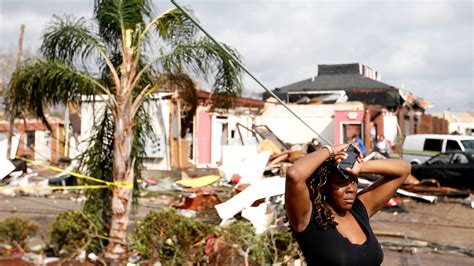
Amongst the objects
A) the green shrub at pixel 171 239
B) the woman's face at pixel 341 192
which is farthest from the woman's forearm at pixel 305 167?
the green shrub at pixel 171 239

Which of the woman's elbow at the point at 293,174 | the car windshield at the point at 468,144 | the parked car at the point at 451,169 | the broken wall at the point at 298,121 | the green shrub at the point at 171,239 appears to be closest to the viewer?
the woman's elbow at the point at 293,174

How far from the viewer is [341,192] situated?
9.58 feet

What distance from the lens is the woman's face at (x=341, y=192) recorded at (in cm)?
290

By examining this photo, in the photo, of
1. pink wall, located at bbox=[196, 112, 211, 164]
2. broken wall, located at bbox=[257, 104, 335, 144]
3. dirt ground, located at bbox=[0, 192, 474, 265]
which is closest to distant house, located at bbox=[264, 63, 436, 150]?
broken wall, located at bbox=[257, 104, 335, 144]

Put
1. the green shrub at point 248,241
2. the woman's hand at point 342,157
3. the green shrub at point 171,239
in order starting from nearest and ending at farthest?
the woman's hand at point 342,157 < the green shrub at point 248,241 < the green shrub at point 171,239

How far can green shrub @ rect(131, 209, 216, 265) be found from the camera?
6.77 metres

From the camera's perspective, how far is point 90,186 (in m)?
7.79

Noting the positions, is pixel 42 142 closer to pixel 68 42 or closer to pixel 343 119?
pixel 343 119

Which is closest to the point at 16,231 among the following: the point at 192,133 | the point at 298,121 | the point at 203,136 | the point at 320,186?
the point at 320,186

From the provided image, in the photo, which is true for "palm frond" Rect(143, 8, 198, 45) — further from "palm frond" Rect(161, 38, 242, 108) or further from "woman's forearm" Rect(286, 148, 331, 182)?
"woman's forearm" Rect(286, 148, 331, 182)

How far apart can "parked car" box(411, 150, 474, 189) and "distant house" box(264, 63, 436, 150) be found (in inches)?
427

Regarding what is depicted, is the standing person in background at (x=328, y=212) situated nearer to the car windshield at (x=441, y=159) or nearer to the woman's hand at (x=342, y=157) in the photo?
the woman's hand at (x=342, y=157)

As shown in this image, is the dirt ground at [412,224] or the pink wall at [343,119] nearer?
the dirt ground at [412,224]

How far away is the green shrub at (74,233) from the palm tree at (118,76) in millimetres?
288
